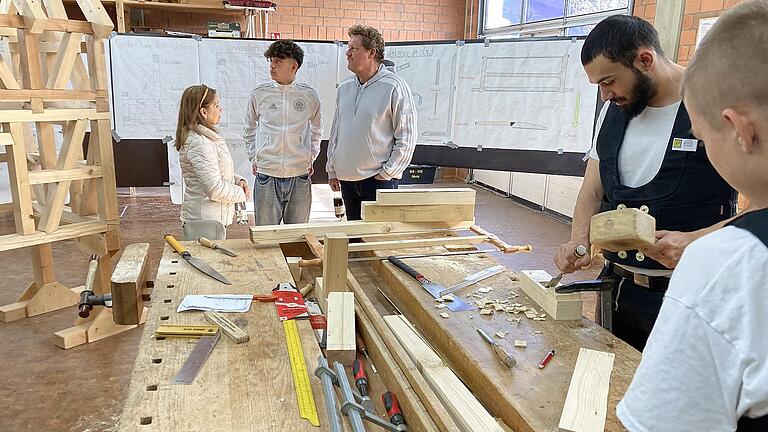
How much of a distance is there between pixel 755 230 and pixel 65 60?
317 centimetres

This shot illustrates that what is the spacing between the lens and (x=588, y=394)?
1180mm

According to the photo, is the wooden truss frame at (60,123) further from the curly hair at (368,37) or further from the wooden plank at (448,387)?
the wooden plank at (448,387)

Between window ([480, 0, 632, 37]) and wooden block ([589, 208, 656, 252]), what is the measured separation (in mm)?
4793

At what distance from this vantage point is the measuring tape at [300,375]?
1.15 meters

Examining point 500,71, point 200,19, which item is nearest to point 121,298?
point 500,71

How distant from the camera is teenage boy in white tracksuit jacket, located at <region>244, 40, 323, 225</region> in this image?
360 cm

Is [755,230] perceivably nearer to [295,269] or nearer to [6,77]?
[295,269]

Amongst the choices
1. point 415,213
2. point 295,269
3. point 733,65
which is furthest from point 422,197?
point 733,65

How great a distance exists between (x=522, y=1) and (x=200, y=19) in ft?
14.7

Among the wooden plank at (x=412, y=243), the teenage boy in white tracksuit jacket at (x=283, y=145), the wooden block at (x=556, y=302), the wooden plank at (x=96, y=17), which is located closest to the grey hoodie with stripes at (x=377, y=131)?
the teenage boy in white tracksuit jacket at (x=283, y=145)

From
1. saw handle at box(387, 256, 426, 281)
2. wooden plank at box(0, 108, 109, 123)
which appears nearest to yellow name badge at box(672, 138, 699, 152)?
saw handle at box(387, 256, 426, 281)

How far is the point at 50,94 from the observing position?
9.26 feet

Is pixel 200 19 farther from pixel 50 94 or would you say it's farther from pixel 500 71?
pixel 50 94

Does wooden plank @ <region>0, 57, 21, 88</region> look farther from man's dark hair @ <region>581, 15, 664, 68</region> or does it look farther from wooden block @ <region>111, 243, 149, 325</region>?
man's dark hair @ <region>581, 15, 664, 68</region>
